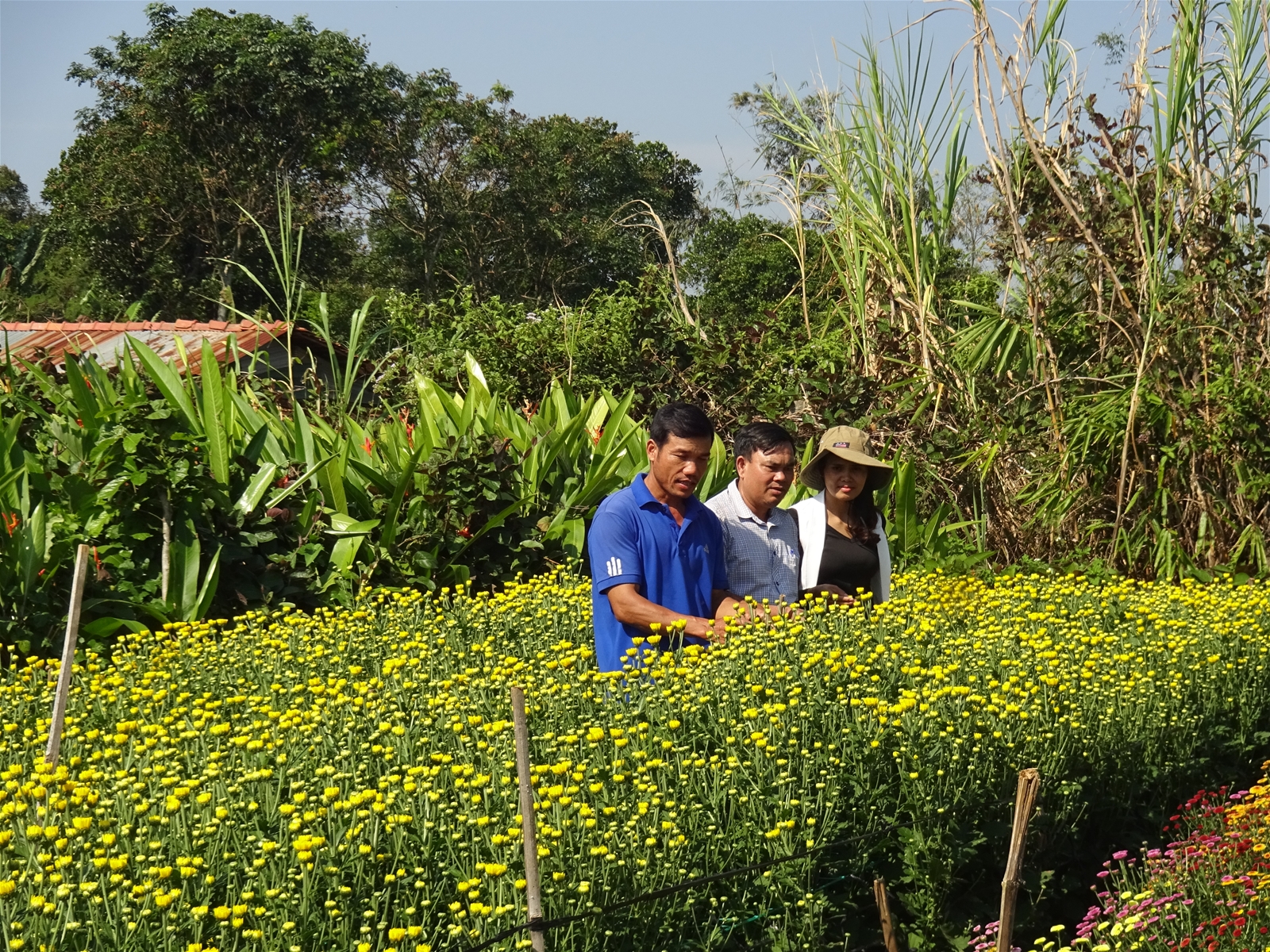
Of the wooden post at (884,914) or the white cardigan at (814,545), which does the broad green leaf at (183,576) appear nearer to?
the white cardigan at (814,545)

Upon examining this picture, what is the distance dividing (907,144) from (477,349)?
4890 mm

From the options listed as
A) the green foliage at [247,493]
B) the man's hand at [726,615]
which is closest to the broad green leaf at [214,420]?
the green foliage at [247,493]

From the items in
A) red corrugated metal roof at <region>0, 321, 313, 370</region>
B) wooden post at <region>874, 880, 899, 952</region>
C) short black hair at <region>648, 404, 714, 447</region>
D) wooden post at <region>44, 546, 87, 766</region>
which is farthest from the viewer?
red corrugated metal roof at <region>0, 321, 313, 370</region>

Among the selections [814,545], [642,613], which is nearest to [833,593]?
[814,545]

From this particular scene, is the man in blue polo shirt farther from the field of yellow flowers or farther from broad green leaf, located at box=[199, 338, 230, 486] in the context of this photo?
broad green leaf, located at box=[199, 338, 230, 486]

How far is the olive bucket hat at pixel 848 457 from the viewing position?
498 centimetres

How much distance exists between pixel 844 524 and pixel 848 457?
30 cm

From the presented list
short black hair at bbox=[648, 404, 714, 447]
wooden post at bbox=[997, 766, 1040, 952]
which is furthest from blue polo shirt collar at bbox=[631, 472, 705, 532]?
wooden post at bbox=[997, 766, 1040, 952]

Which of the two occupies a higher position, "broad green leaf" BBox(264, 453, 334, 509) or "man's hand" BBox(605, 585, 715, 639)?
"broad green leaf" BBox(264, 453, 334, 509)

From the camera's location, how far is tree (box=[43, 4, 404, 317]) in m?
26.2

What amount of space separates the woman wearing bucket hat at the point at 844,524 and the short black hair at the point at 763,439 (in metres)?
0.49

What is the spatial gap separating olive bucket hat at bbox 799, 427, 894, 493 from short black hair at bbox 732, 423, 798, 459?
433mm

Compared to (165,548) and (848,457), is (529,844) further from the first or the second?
(165,548)

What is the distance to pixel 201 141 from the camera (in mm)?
26578
